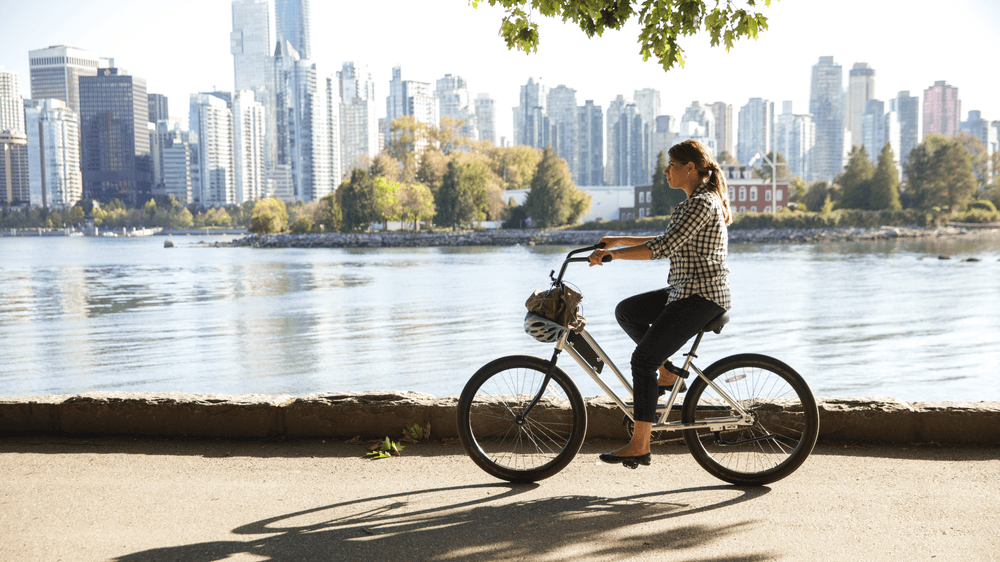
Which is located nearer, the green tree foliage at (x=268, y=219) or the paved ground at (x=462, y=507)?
the paved ground at (x=462, y=507)

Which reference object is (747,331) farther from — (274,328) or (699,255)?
(699,255)

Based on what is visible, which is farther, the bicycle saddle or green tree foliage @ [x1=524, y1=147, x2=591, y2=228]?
green tree foliage @ [x1=524, y1=147, x2=591, y2=228]

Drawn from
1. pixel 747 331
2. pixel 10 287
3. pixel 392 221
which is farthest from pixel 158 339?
pixel 392 221

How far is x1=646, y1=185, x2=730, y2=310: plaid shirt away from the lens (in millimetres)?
3822

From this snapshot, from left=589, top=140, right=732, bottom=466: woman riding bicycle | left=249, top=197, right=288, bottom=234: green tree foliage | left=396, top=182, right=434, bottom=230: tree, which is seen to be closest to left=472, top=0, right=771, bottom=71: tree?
left=589, top=140, right=732, bottom=466: woman riding bicycle

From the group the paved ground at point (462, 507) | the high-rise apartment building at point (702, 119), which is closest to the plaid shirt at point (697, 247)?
the paved ground at point (462, 507)

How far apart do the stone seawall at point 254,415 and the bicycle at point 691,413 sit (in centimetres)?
73

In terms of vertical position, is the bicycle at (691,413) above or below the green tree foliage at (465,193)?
below

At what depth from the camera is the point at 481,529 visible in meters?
3.47

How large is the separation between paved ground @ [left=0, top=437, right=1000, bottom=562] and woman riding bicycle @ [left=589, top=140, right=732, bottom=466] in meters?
0.47

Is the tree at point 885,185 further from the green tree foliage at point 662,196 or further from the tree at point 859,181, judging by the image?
the green tree foliage at point 662,196

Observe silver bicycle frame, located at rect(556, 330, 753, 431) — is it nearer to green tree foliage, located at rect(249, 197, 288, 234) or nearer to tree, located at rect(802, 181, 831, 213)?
tree, located at rect(802, 181, 831, 213)

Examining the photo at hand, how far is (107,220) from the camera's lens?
182 m

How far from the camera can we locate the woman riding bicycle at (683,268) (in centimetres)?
384
